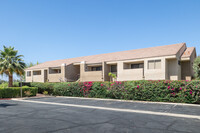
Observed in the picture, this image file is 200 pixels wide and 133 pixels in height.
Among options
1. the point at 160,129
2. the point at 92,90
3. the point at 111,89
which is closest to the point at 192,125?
the point at 160,129

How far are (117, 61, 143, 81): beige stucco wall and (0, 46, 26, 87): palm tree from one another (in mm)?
15594

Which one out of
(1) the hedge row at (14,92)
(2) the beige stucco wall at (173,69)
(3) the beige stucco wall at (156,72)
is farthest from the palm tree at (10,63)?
(2) the beige stucco wall at (173,69)

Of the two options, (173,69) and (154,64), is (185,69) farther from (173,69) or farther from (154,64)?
(154,64)

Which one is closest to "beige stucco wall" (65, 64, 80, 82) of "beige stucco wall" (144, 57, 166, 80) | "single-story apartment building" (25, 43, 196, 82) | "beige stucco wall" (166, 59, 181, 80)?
"single-story apartment building" (25, 43, 196, 82)

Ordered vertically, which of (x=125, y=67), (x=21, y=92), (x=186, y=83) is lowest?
(x=21, y=92)

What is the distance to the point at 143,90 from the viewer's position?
672 inches

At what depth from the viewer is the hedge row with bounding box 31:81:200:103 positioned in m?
14.8

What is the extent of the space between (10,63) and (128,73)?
60.0ft

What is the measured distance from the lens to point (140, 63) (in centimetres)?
2638

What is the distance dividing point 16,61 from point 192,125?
87.9 feet

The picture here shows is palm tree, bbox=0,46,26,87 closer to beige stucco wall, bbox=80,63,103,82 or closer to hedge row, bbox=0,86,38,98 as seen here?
hedge row, bbox=0,86,38,98

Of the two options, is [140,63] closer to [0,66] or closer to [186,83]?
[186,83]

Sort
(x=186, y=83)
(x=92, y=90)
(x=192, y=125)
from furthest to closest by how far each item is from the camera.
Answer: (x=92, y=90) < (x=186, y=83) < (x=192, y=125)

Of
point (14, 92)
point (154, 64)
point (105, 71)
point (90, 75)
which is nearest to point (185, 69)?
point (154, 64)
